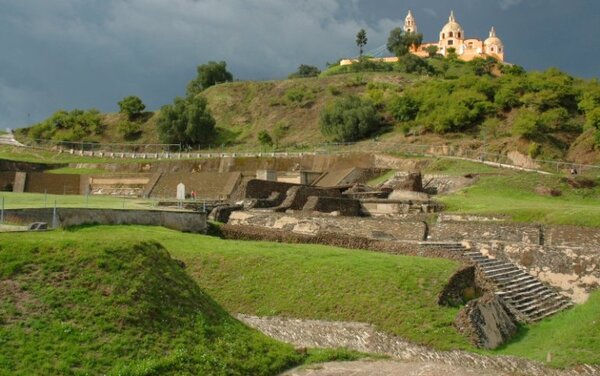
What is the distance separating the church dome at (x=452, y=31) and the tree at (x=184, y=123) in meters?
66.7

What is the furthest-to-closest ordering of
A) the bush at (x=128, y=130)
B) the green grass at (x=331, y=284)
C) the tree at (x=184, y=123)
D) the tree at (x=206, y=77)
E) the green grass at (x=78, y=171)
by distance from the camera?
1. the tree at (x=206, y=77)
2. the bush at (x=128, y=130)
3. the tree at (x=184, y=123)
4. the green grass at (x=78, y=171)
5. the green grass at (x=331, y=284)

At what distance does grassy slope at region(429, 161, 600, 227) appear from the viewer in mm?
23047

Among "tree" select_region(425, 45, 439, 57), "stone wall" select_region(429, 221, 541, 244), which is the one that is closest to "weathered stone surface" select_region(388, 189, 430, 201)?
"stone wall" select_region(429, 221, 541, 244)

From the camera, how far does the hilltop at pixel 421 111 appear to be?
49438 mm

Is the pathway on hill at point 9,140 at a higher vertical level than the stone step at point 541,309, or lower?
higher

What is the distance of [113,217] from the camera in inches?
845

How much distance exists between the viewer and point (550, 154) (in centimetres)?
4534

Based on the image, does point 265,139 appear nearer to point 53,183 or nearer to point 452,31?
point 53,183

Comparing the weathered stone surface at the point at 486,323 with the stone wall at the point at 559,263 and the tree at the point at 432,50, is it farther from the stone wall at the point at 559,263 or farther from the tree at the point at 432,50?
the tree at the point at 432,50

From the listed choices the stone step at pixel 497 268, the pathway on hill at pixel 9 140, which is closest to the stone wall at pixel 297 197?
the stone step at pixel 497 268

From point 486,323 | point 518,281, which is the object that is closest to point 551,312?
point 518,281

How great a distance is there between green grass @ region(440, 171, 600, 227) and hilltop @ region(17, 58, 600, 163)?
11087 mm

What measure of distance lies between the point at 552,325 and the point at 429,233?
7.02m

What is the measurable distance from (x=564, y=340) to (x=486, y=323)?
167 centimetres
